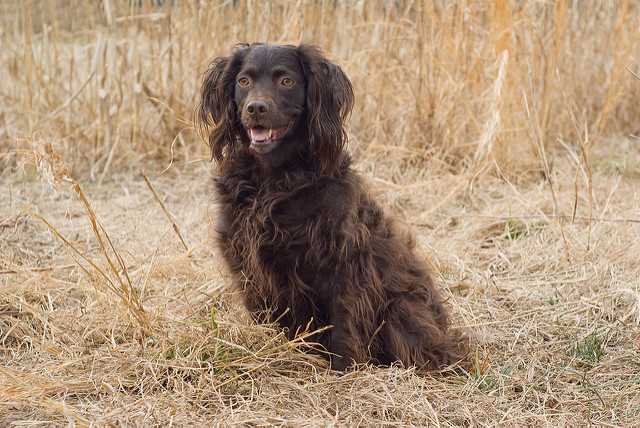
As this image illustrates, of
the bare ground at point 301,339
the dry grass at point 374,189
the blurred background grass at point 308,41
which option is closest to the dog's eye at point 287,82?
the bare ground at point 301,339

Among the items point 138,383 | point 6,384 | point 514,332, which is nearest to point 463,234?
point 514,332

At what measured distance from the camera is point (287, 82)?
309cm

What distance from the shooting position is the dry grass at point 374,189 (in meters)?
2.91

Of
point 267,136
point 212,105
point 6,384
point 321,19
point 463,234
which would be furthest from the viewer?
point 321,19

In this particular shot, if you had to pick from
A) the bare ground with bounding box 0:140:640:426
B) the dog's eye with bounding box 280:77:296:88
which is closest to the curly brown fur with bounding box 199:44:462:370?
the dog's eye with bounding box 280:77:296:88

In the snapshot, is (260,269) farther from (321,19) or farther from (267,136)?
(321,19)

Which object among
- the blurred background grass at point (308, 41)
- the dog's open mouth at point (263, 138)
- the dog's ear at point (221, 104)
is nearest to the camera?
the dog's open mouth at point (263, 138)

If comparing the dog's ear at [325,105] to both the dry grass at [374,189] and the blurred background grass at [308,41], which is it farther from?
the blurred background grass at [308,41]

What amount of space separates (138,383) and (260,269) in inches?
23.8

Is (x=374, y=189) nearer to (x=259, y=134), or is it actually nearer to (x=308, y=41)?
(x=259, y=134)

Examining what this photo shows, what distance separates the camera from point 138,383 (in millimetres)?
2898

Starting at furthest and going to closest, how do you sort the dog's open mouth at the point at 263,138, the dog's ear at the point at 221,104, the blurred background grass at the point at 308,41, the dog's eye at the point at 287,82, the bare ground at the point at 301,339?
the blurred background grass at the point at 308,41, the dog's ear at the point at 221,104, the dog's eye at the point at 287,82, the dog's open mouth at the point at 263,138, the bare ground at the point at 301,339

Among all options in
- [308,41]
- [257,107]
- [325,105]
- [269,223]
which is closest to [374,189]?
[325,105]

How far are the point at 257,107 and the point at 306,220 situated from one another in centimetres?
45
